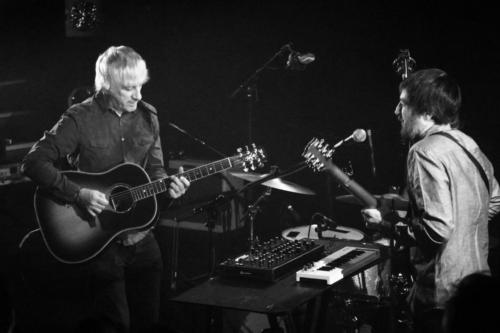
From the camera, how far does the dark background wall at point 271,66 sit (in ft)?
21.1

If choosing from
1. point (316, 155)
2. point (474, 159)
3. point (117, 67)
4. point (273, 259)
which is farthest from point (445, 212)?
point (117, 67)

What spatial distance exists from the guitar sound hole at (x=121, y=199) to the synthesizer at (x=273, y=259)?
866 millimetres

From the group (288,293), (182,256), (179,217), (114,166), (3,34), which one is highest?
(3,34)

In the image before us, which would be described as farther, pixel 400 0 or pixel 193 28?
pixel 193 28

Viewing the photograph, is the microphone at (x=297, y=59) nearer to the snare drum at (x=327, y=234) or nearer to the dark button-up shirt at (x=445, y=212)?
the snare drum at (x=327, y=234)

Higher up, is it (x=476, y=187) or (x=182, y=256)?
(x=476, y=187)

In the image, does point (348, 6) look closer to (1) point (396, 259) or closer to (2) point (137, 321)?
(1) point (396, 259)

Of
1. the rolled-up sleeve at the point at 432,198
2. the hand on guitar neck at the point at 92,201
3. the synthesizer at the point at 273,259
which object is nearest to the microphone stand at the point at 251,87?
the synthesizer at the point at 273,259

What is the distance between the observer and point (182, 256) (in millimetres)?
7680

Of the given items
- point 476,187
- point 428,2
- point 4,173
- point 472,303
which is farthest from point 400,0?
point 472,303

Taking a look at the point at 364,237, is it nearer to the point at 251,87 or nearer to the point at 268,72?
the point at 251,87

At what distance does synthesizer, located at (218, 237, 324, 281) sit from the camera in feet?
12.9

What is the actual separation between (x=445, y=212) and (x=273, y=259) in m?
1.07

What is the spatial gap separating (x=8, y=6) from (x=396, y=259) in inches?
227
